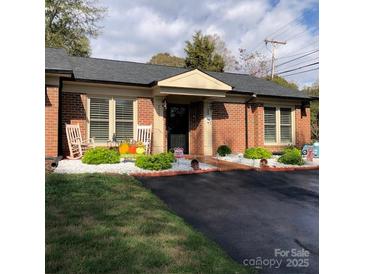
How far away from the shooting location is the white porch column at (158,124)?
1168 centimetres

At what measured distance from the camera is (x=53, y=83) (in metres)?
9.09

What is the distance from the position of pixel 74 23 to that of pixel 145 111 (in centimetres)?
1822

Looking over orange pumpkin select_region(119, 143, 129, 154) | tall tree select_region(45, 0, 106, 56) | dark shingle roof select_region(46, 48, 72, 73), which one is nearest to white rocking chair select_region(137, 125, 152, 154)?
orange pumpkin select_region(119, 143, 129, 154)

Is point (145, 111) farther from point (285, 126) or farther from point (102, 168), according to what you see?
point (285, 126)

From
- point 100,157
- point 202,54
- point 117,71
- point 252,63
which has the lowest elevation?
point 100,157

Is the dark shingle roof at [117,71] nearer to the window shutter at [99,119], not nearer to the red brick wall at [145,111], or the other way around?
the red brick wall at [145,111]

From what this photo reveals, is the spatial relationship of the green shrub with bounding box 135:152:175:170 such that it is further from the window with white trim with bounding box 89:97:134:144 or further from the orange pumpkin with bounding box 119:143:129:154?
the window with white trim with bounding box 89:97:134:144

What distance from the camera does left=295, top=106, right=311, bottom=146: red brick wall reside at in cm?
1445

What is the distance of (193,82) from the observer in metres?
11.3

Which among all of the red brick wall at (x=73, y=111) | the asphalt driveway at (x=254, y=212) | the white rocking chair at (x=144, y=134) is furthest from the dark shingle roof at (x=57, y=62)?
the asphalt driveway at (x=254, y=212)

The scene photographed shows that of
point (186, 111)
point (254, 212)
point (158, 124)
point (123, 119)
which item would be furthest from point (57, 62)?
point (254, 212)

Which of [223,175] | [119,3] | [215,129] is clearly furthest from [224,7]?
[215,129]

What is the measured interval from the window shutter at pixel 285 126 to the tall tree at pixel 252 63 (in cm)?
1889
